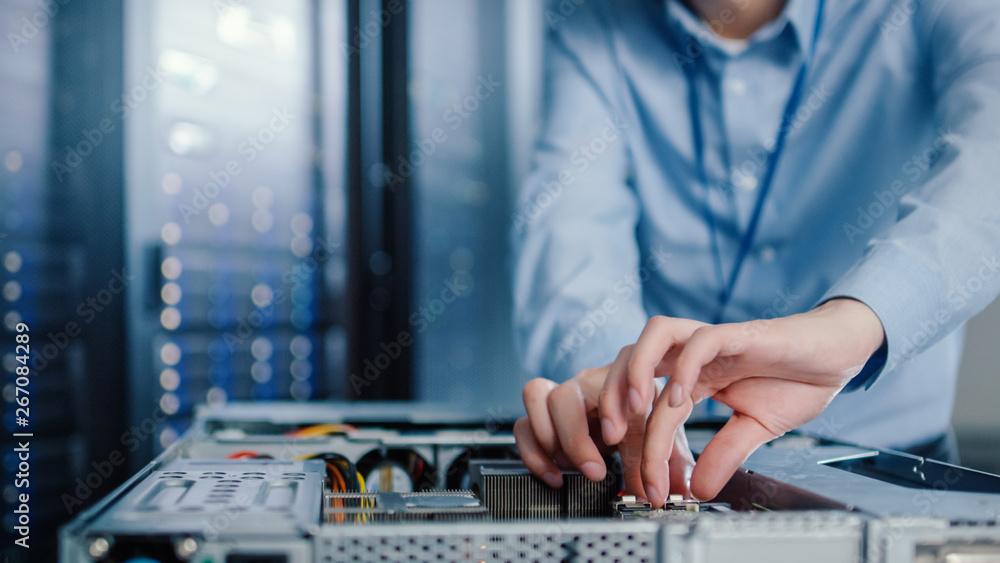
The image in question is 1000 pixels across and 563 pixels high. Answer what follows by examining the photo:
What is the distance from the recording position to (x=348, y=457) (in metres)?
0.75

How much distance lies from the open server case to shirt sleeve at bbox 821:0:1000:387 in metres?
0.14

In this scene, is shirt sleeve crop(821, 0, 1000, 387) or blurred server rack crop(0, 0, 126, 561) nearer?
shirt sleeve crop(821, 0, 1000, 387)

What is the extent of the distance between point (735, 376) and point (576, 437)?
160 millimetres

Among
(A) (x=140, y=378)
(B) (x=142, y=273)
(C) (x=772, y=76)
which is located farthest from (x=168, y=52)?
(C) (x=772, y=76)

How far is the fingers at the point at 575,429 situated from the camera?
0.64m

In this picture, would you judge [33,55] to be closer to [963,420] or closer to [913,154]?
[913,154]
